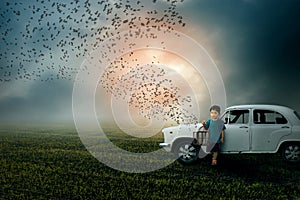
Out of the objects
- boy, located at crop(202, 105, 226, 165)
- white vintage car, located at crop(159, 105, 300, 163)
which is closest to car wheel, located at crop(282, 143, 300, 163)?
white vintage car, located at crop(159, 105, 300, 163)

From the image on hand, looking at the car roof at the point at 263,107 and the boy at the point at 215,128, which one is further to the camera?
the car roof at the point at 263,107

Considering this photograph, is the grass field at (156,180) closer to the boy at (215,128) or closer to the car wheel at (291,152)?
the car wheel at (291,152)

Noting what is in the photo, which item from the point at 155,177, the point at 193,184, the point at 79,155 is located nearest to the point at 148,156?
the point at 79,155

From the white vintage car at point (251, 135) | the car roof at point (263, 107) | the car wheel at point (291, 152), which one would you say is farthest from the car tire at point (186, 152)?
the car wheel at point (291, 152)

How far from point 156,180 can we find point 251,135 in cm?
398

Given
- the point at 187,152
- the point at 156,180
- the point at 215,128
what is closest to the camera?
the point at 156,180

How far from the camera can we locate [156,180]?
10.1 m

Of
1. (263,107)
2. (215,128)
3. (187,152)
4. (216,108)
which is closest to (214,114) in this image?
(216,108)

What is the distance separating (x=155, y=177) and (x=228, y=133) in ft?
10.4

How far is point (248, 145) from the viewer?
12117mm

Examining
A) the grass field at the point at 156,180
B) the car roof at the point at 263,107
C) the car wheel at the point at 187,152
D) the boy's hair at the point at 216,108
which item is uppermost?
the car roof at the point at 263,107

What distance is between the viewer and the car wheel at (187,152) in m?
12.3

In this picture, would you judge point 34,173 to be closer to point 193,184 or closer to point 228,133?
point 193,184

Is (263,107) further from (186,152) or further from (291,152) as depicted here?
(186,152)
